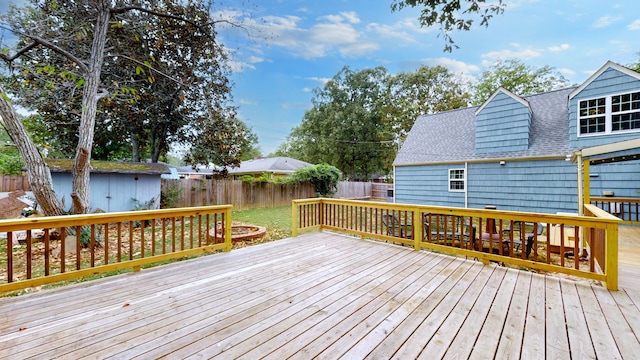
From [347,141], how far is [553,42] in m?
13.7

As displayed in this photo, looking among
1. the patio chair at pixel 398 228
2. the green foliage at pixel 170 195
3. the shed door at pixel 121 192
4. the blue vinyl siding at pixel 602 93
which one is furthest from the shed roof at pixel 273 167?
the blue vinyl siding at pixel 602 93

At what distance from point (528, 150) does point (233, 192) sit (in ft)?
38.0

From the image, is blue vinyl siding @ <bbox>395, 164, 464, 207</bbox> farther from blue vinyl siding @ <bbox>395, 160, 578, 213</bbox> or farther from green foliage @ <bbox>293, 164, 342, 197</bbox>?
green foliage @ <bbox>293, 164, 342, 197</bbox>

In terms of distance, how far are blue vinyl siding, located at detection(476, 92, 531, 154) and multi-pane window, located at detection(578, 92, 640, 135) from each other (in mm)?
1336

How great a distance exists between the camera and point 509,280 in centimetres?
319

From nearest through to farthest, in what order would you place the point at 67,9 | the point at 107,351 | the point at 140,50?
the point at 107,351 < the point at 67,9 < the point at 140,50

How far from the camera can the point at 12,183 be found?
8.43 metres

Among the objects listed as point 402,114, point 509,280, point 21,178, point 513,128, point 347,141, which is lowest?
point 509,280

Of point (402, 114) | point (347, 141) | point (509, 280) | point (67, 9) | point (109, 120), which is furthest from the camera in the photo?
point (347, 141)

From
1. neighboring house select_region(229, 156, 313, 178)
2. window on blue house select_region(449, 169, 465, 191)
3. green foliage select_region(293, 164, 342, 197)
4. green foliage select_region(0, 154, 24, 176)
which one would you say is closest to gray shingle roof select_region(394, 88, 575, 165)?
window on blue house select_region(449, 169, 465, 191)

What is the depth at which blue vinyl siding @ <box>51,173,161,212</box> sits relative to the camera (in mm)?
7355

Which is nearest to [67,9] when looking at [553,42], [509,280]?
[509,280]

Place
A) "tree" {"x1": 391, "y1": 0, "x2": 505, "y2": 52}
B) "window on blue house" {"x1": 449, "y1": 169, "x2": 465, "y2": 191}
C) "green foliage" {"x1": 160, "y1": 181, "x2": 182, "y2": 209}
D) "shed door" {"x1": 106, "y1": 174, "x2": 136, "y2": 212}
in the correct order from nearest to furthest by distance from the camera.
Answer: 1. "tree" {"x1": 391, "y1": 0, "x2": 505, "y2": 52}
2. "shed door" {"x1": 106, "y1": 174, "x2": 136, "y2": 212}
3. "green foliage" {"x1": 160, "y1": 181, "x2": 182, "y2": 209}
4. "window on blue house" {"x1": 449, "y1": 169, "x2": 465, "y2": 191}

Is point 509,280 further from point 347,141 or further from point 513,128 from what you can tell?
point 347,141
